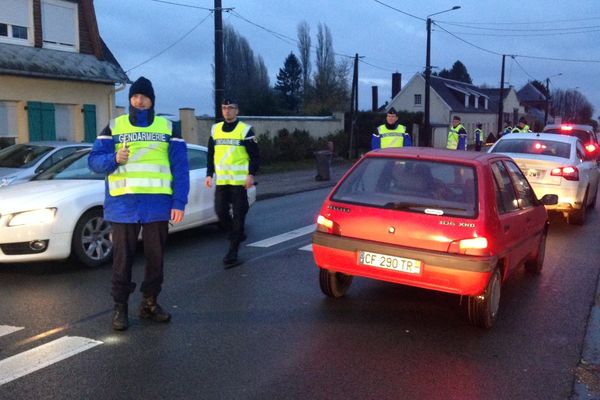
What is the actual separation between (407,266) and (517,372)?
45.2 inches

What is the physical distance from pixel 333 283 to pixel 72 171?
3.81m

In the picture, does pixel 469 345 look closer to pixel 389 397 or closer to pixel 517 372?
pixel 517 372

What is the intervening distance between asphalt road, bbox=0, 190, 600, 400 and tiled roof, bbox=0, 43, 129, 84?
12504mm

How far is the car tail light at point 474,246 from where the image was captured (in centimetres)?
474

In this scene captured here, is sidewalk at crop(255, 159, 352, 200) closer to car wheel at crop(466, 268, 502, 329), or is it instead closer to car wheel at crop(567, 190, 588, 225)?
car wheel at crop(567, 190, 588, 225)

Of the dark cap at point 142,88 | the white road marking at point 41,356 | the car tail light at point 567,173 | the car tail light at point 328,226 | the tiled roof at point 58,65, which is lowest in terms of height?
the white road marking at point 41,356

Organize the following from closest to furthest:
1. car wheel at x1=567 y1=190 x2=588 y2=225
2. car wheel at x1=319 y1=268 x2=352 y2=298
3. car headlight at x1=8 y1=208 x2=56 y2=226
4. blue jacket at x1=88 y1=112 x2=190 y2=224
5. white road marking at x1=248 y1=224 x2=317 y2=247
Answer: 1. blue jacket at x1=88 y1=112 x2=190 y2=224
2. car wheel at x1=319 y1=268 x2=352 y2=298
3. car headlight at x1=8 y1=208 x2=56 y2=226
4. white road marking at x1=248 y1=224 x2=317 y2=247
5. car wheel at x1=567 y1=190 x2=588 y2=225

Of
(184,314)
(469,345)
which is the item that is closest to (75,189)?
(184,314)

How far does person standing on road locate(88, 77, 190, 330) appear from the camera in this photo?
15.4 ft

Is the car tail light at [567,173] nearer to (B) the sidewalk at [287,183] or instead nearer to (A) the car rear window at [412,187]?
(A) the car rear window at [412,187]

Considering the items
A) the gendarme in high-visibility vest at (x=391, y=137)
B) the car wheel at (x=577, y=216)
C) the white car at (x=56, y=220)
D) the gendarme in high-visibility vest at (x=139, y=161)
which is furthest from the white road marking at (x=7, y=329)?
the car wheel at (x=577, y=216)

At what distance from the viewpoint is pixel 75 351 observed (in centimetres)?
439

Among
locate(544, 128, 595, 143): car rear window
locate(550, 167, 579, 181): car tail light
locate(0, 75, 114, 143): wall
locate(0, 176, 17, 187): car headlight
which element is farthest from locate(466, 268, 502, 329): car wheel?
locate(0, 75, 114, 143): wall

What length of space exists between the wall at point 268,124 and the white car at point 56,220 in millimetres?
15732
